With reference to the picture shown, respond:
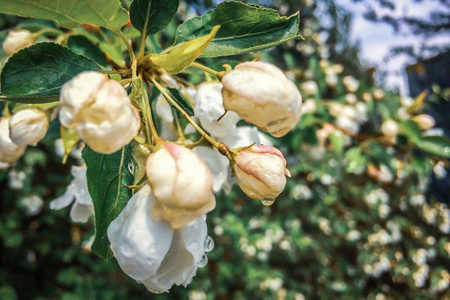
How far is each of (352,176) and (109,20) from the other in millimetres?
3655

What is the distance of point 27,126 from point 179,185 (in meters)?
0.34

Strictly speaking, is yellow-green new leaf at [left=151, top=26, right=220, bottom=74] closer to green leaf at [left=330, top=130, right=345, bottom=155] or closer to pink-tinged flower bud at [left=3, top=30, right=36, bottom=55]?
pink-tinged flower bud at [left=3, top=30, right=36, bottom=55]

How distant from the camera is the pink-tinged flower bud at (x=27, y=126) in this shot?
571 millimetres

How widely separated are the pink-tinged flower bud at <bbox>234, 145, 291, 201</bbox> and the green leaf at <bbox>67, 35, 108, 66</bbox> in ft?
1.42

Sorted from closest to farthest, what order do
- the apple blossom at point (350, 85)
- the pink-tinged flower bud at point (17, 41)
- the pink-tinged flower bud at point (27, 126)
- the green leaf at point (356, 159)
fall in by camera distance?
the pink-tinged flower bud at point (27, 126)
the pink-tinged flower bud at point (17, 41)
the green leaf at point (356, 159)
the apple blossom at point (350, 85)

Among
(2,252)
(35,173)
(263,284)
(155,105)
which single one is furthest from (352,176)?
(155,105)

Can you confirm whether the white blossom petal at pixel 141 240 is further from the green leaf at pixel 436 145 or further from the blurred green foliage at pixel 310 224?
the green leaf at pixel 436 145

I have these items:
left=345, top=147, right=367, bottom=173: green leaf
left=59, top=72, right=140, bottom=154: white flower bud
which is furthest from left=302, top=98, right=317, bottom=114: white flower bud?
left=59, top=72, right=140, bottom=154: white flower bud

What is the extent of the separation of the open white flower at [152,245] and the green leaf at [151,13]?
0.87 feet

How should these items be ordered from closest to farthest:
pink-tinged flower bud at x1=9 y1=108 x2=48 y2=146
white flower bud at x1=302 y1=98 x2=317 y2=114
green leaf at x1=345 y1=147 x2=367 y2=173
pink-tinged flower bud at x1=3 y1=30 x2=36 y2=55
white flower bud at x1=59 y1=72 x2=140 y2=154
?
white flower bud at x1=59 y1=72 x2=140 y2=154
pink-tinged flower bud at x1=9 y1=108 x2=48 y2=146
pink-tinged flower bud at x1=3 y1=30 x2=36 y2=55
green leaf at x1=345 y1=147 x2=367 y2=173
white flower bud at x1=302 y1=98 x2=317 y2=114

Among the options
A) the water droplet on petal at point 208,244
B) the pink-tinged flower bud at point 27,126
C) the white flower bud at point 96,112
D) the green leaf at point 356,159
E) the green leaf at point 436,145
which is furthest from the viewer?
the green leaf at point 356,159

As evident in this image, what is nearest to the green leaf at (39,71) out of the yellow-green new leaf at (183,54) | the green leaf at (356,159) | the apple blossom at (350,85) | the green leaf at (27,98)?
the green leaf at (27,98)

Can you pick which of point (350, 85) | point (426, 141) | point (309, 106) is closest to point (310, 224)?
point (350, 85)

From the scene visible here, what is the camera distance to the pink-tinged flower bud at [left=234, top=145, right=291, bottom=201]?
17.3 inches
